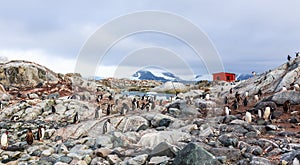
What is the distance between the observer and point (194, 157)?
674 cm

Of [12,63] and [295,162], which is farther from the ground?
[12,63]

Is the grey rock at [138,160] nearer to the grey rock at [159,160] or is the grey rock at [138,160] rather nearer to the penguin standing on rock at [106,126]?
the grey rock at [159,160]

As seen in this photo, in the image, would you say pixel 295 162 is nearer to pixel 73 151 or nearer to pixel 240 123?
pixel 240 123

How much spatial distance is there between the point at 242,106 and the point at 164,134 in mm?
10714

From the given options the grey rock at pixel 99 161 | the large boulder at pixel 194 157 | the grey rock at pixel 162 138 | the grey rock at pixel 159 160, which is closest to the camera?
the large boulder at pixel 194 157

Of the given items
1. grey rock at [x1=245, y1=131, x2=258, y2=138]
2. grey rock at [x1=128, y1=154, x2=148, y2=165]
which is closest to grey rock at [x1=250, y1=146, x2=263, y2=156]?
grey rock at [x1=245, y1=131, x2=258, y2=138]

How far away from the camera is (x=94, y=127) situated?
1419 centimetres

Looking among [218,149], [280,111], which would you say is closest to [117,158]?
[218,149]

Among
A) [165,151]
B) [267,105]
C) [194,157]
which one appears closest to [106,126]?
[165,151]

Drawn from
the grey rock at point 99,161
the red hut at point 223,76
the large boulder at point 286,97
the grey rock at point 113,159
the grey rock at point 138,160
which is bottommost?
the grey rock at point 99,161

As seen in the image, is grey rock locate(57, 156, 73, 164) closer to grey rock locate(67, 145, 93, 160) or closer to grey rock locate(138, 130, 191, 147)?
grey rock locate(67, 145, 93, 160)

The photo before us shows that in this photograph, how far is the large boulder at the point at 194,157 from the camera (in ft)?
22.0

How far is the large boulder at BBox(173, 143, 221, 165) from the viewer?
22.0 feet

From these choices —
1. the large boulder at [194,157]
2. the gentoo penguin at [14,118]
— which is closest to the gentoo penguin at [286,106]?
the large boulder at [194,157]
